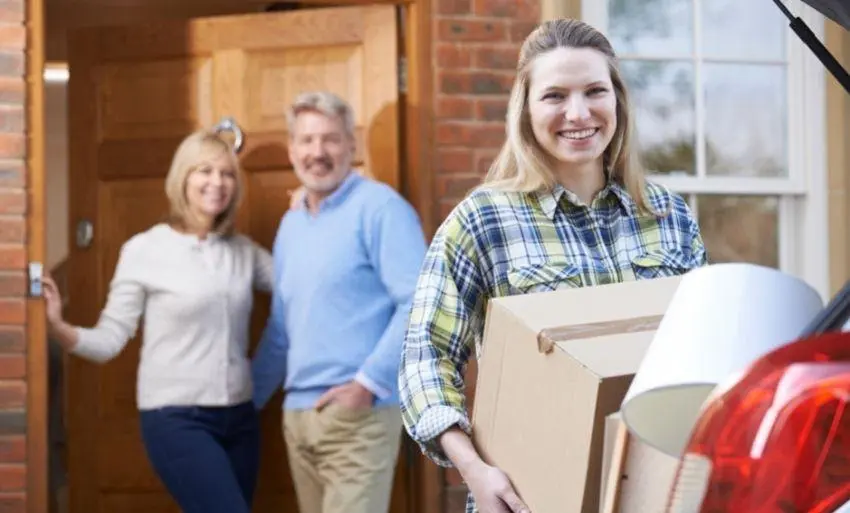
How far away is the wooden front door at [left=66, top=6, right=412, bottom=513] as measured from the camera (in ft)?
18.7

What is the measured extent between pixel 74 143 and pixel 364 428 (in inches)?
71.0

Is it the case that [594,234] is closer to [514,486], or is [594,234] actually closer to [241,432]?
[514,486]

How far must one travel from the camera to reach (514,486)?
214cm

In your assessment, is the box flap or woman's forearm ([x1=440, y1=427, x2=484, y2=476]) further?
woman's forearm ([x1=440, y1=427, x2=484, y2=476])

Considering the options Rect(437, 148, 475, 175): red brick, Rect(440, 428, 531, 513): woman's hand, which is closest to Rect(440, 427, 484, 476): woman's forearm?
Rect(440, 428, 531, 513): woman's hand

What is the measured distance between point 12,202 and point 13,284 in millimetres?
293

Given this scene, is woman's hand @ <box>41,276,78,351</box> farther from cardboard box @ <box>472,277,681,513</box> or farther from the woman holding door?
cardboard box @ <box>472,277,681,513</box>

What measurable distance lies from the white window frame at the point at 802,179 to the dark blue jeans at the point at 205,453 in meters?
2.01

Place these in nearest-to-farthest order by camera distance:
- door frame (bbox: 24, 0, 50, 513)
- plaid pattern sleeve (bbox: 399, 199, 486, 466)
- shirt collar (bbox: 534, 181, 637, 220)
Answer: plaid pattern sleeve (bbox: 399, 199, 486, 466) → shirt collar (bbox: 534, 181, 637, 220) → door frame (bbox: 24, 0, 50, 513)

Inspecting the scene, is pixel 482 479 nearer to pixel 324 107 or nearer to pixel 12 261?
pixel 324 107

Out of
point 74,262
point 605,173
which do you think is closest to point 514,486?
point 605,173

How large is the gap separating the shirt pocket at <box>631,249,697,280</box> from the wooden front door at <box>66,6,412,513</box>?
311 centimetres

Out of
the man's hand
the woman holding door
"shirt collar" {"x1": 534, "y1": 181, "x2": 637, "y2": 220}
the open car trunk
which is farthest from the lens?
the woman holding door

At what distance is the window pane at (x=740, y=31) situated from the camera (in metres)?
5.98
